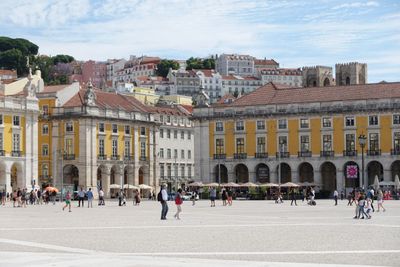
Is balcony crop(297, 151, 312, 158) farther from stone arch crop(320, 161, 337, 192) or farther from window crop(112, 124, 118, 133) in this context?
window crop(112, 124, 118, 133)

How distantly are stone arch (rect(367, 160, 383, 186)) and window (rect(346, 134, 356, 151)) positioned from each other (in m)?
2.24

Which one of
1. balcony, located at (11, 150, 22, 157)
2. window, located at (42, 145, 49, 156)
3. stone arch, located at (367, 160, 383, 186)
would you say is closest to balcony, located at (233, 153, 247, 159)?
stone arch, located at (367, 160, 383, 186)

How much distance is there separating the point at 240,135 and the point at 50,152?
20060mm

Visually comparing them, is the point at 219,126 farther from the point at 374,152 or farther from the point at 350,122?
the point at 374,152

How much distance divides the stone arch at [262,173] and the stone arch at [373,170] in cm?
1009

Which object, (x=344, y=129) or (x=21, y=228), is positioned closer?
(x=21, y=228)

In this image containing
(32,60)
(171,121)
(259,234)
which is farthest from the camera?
(32,60)

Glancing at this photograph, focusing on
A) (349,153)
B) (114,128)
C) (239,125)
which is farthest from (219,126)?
(349,153)

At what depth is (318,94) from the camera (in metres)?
94.1

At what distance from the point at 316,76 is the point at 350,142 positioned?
48.7 m

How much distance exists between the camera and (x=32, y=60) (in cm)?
18788

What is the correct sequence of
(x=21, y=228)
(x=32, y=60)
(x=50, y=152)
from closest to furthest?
(x=21, y=228), (x=50, y=152), (x=32, y=60)

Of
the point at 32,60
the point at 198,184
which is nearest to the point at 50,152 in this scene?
the point at 198,184

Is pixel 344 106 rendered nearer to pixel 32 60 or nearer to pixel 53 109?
pixel 53 109
